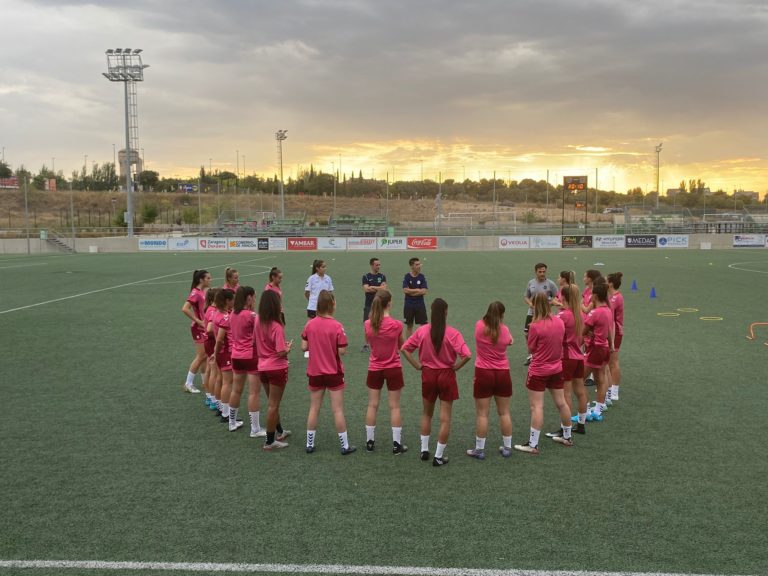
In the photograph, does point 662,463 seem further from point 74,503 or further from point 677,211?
point 677,211

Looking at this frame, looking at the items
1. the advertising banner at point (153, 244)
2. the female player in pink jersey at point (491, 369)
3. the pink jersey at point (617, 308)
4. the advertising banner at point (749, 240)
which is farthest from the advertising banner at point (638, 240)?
the female player in pink jersey at point (491, 369)

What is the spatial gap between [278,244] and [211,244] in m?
5.95

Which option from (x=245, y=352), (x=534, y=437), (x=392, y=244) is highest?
(x=392, y=244)

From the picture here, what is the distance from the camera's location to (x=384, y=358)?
719cm

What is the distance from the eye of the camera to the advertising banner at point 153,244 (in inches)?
2116

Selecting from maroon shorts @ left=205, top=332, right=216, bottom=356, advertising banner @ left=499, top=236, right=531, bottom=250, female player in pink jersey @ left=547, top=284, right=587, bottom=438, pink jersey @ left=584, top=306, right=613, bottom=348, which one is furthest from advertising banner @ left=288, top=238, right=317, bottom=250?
female player in pink jersey @ left=547, top=284, right=587, bottom=438

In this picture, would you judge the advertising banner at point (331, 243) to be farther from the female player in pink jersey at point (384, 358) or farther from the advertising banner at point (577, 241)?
the female player in pink jersey at point (384, 358)

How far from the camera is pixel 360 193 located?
122 m

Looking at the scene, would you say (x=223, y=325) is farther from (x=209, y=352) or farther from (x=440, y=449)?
(x=440, y=449)

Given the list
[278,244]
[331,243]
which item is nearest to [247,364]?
[331,243]

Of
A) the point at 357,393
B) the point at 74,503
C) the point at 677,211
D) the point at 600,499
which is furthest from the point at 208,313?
the point at 677,211

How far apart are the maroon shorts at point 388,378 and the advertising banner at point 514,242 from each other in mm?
45971

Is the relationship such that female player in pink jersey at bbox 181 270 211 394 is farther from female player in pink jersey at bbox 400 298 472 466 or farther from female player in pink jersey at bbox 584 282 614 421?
female player in pink jersey at bbox 584 282 614 421

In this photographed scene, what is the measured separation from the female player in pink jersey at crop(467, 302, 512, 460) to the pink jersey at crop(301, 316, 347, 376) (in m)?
1.62
